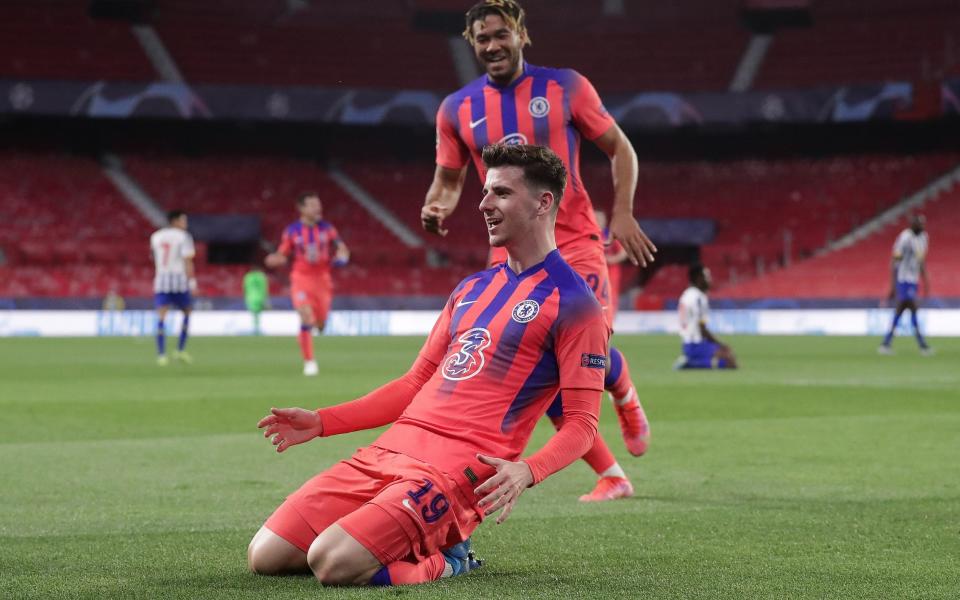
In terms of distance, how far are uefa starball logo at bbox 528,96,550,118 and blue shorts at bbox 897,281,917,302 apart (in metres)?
15.7

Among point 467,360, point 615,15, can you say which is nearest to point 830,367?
point 467,360

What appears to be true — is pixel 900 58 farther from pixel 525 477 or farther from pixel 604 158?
pixel 525 477

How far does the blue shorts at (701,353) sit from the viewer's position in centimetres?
1681

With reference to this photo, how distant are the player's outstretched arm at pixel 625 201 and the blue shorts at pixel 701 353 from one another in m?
10.8

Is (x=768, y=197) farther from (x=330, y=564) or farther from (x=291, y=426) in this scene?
(x=330, y=564)

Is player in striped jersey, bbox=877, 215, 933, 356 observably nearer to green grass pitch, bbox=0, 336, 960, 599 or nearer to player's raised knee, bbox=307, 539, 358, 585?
green grass pitch, bbox=0, 336, 960, 599

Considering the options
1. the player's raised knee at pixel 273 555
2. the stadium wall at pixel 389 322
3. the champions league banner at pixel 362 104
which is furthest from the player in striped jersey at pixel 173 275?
the champions league banner at pixel 362 104

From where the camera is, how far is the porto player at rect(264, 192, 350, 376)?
615 inches

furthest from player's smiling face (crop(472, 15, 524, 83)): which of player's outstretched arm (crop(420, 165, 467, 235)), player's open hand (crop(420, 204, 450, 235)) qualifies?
player's open hand (crop(420, 204, 450, 235))

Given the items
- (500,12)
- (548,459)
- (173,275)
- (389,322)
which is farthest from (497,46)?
(389,322)

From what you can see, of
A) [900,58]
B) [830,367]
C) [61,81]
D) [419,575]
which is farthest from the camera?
[900,58]

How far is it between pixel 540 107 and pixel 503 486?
2.97m

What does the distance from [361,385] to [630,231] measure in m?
8.87

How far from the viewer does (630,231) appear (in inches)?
208
